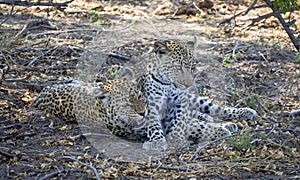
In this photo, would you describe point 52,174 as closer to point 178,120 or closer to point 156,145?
point 156,145

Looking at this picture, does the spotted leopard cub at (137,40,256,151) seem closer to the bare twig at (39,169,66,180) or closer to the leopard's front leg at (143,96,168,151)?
the leopard's front leg at (143,96,168,151)

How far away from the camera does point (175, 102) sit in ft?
22.9

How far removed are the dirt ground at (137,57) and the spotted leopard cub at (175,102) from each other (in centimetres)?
32

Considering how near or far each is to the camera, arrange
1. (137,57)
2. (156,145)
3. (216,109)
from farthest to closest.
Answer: (137,57)
(216,109)
(156,145)

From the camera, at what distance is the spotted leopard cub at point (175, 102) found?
665cm

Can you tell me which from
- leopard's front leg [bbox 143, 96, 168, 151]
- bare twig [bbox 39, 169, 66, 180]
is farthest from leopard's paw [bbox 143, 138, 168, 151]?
bare twig [bbox 39, 169, 66, 180]

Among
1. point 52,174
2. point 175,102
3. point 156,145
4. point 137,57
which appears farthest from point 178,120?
point 137,57

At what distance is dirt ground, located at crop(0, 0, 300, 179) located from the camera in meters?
5.61

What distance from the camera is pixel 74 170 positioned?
18.0 ft

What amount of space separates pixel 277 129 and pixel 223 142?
0.54 m

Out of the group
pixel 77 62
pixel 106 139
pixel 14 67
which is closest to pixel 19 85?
pixel 14 67

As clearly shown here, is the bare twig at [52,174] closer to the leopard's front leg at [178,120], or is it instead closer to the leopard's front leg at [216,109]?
the leopard's front leg at [178,120]

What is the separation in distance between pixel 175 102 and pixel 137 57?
89.2 inches

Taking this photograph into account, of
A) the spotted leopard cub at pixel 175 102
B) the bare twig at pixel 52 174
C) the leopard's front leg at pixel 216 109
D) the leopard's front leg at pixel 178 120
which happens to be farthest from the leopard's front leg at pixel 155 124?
the bare twig at pixel 52 174
